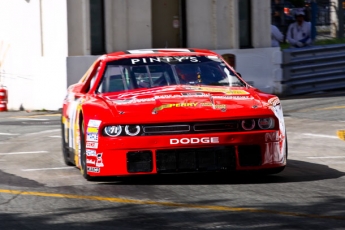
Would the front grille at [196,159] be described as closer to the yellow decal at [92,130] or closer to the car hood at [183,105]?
the car hood at [183,105]

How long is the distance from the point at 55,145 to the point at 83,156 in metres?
3.97

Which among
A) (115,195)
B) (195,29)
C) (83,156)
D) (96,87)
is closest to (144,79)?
(96,87)

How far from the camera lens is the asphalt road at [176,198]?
6273 mm

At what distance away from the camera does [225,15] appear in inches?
813

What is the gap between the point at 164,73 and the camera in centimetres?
902

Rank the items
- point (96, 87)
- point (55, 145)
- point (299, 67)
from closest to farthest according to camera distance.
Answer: point (96, 87) → point (55, 145) → point (299, 67)

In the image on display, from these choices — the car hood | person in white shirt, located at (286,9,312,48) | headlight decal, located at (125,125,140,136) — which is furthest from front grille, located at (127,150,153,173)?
person in white shirt, located at (286,9,312,48)

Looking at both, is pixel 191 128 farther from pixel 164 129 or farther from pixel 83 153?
pixel 83 153

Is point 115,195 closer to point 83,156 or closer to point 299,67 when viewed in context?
point 83,156

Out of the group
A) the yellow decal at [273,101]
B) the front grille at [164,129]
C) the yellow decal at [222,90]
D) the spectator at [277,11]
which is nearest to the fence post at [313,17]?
the spectator at [277,11]

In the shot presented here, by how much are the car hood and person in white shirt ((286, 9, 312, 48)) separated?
44.7ft

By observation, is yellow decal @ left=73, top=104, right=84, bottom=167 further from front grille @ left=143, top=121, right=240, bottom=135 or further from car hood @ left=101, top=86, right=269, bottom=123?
front grille @ left=143, top=121, right=240, bottom=135

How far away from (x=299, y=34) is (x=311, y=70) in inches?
62.6

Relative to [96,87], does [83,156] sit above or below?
below
